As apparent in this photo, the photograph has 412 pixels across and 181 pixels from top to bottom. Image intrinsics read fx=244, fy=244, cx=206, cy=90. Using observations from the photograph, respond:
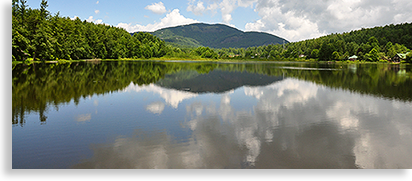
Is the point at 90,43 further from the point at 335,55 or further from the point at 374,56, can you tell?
the point at 374,56

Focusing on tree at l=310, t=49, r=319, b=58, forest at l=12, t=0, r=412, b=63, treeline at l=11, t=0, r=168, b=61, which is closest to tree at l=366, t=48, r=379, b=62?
forest at l=12, t=0, r=412, b=63

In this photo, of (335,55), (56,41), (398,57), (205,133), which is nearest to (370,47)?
(335,55)

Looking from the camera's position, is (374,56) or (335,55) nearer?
(374,56)

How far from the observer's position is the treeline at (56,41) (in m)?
57.5

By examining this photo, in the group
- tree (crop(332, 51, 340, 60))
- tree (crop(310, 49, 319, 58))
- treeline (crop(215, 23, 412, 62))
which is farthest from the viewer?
tree (crop(310, 49, 319, 58))

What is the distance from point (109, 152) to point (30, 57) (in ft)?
234

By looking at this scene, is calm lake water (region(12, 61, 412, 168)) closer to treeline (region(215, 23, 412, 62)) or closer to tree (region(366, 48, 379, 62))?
tree (region(366, 48, 379, 62))

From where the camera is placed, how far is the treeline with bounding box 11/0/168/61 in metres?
57.5

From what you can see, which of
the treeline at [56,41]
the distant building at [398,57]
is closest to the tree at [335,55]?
the distant building at [398,57]

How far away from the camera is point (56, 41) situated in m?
66.9

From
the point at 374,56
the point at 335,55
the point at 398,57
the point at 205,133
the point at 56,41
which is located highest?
the point at 335,55

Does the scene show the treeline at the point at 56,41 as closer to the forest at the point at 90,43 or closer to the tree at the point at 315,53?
the forest at the point at 90,43

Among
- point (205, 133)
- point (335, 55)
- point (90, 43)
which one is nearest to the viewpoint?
point (205, 133)
